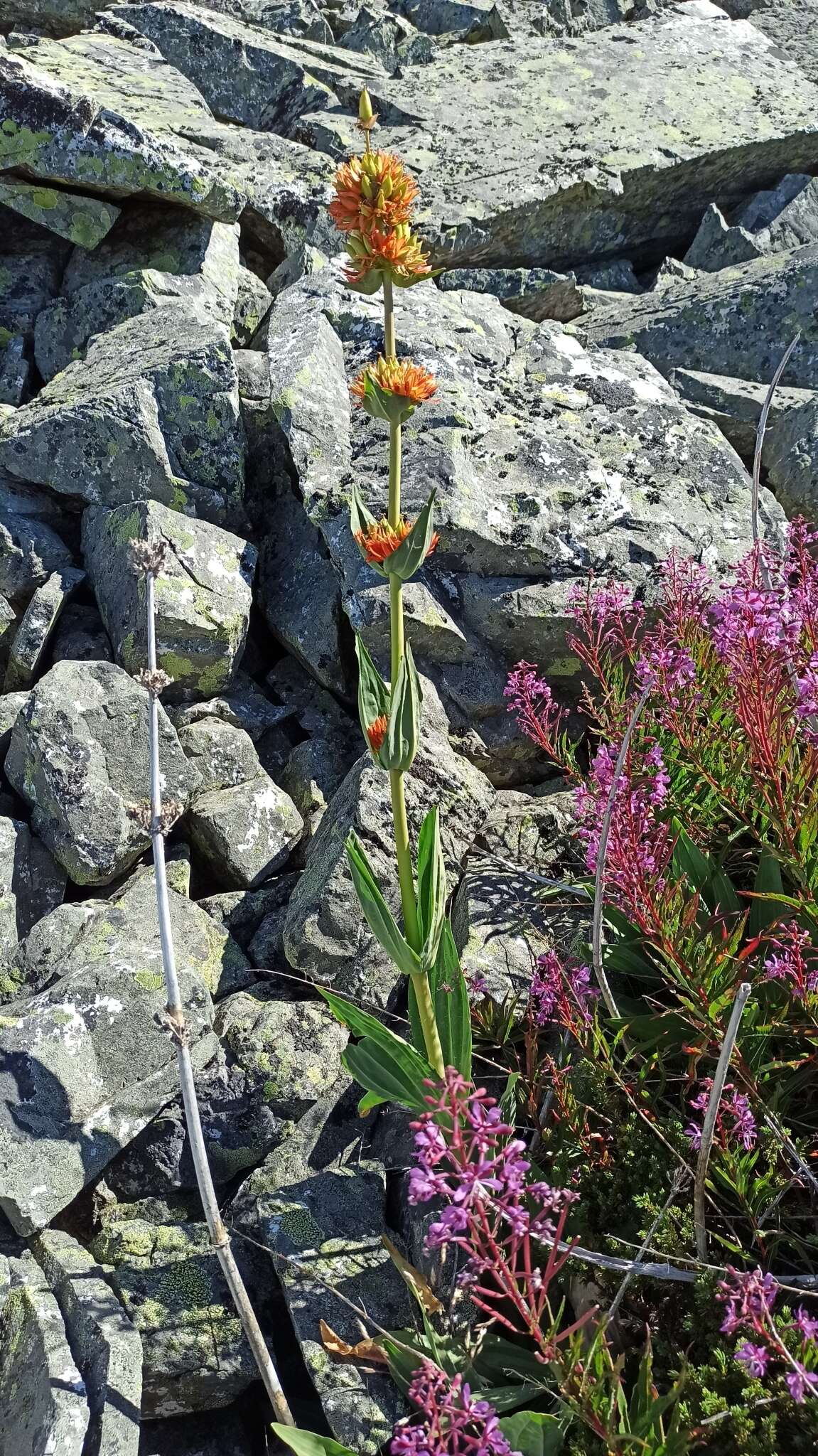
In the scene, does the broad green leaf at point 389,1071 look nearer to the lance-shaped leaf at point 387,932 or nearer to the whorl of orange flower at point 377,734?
the lance-shaped leaf at point 387,932

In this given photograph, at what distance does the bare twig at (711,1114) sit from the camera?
97.2 inches

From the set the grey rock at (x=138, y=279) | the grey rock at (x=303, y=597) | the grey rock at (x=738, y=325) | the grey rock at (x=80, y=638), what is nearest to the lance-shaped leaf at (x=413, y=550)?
the grey rock at (x=303, y=597)

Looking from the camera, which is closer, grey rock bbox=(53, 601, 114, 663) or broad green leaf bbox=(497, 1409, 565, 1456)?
broad green leaf bbox=(497, 1409, 565, 1456)

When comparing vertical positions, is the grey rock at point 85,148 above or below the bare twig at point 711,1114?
above

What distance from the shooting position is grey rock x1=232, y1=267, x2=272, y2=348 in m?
7.60

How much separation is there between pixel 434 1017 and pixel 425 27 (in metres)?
12.0

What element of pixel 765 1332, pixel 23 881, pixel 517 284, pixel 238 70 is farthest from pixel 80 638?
pixel 238 70

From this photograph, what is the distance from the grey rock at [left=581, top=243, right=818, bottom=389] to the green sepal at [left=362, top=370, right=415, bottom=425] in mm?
4852

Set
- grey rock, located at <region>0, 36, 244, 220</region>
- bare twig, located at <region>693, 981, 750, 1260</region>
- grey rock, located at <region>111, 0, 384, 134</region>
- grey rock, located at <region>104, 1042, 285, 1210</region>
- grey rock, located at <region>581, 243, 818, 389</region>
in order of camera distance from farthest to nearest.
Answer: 1. grey rock, located at <region>111, 0, 384, 134</region>
2. grey rock, located at <region>581, 243, 818, 389</region>
3. grey rock, located at <region>0, 36, 244, 220</region>
4. grey rock, located at <region>104, 1042, 285, 1210</region>
5. bare twig, located at <region>693, 981, 750, 1260</region>

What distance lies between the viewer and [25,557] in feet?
19.2

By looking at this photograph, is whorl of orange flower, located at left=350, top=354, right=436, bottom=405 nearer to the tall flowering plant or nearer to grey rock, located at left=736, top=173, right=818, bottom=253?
the tall flowering plant

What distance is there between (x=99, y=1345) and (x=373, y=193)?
3.52m

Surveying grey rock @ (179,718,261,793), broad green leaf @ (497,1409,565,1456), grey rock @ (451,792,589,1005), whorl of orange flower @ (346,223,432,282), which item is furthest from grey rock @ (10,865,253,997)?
whorl of orange flower @ (346,223,432,282)

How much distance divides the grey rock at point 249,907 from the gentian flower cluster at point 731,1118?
224 cm
